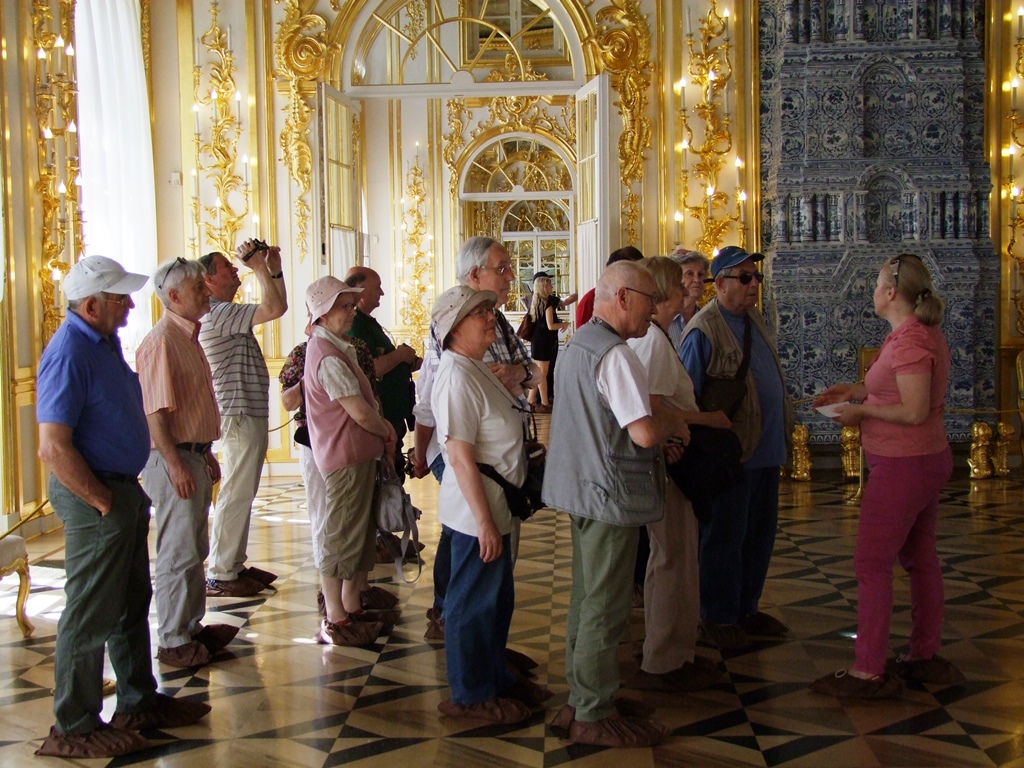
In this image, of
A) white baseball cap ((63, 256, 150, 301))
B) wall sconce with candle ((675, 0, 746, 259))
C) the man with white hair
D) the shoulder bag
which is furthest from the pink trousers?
wall sconce with candle ((675, 0, 746, 259))

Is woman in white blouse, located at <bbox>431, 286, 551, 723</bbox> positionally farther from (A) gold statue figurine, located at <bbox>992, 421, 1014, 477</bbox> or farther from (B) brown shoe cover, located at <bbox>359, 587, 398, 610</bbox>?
(A) gold statue figurine, located at <bbox>992, 421, 1014, 477</bbox>

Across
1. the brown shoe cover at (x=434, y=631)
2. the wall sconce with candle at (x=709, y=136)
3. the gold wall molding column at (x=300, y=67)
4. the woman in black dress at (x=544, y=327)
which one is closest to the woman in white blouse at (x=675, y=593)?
the brown shoe cover at (x=434, y=631)

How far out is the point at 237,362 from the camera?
5520 millimetres

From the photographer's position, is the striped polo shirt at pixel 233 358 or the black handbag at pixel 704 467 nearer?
the black handbag at pixel 704 467

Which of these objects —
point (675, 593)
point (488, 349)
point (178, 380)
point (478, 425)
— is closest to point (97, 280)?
point (178, 380)

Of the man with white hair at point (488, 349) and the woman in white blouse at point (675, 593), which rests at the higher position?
the man with white hair at point (488, 349)

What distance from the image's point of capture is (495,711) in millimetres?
3773

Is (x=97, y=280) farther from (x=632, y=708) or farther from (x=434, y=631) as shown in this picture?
(x=632, y=708)

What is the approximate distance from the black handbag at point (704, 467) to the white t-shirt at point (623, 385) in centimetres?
74

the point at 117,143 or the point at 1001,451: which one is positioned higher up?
the point at 117,143

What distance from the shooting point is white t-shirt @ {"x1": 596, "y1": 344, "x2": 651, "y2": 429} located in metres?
3.29

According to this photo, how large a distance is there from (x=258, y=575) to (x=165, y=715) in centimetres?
196

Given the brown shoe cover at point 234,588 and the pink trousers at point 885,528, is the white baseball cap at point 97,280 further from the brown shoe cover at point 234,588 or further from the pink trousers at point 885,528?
the pink trousers at point 885,528

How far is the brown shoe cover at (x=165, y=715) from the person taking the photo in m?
3.75
